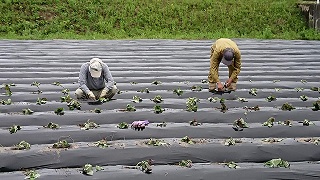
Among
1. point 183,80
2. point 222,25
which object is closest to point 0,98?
point 183,80

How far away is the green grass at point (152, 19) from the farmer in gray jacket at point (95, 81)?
6.01m

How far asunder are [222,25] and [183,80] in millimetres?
6212

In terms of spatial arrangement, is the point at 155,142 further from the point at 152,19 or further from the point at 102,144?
the point at 152,19

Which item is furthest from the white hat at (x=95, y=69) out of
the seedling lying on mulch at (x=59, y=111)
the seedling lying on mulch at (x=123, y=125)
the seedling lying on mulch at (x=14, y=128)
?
the seedling lying on mulch at (x=14, y=128)

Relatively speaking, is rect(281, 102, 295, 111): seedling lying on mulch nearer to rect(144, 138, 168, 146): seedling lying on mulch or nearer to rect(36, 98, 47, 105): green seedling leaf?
rect(144, 138, 168, 146): seedling lying on mulch

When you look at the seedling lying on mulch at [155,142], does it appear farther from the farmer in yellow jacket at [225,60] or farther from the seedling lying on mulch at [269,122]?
the farmer in yellow jacket at [225,60]

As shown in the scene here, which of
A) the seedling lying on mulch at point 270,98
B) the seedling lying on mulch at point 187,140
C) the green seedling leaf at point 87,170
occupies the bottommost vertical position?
the green seedling leaf at point 87,170

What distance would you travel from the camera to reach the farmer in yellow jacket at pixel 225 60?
13.2 ft

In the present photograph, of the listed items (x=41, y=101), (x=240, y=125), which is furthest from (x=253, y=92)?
(x=41, y=101)

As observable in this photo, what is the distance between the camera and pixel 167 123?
3.34 m

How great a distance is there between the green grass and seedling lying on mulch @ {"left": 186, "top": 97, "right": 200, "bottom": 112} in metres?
5.85

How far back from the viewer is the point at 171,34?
10.3 meters

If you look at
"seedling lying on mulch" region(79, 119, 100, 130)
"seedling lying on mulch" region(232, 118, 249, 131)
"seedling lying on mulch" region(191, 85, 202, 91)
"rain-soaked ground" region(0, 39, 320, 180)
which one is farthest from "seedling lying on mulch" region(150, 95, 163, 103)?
"seedling lying on mulch" region(232, 118, 249, 131)

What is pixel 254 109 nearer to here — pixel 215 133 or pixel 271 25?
pixel 215 133
